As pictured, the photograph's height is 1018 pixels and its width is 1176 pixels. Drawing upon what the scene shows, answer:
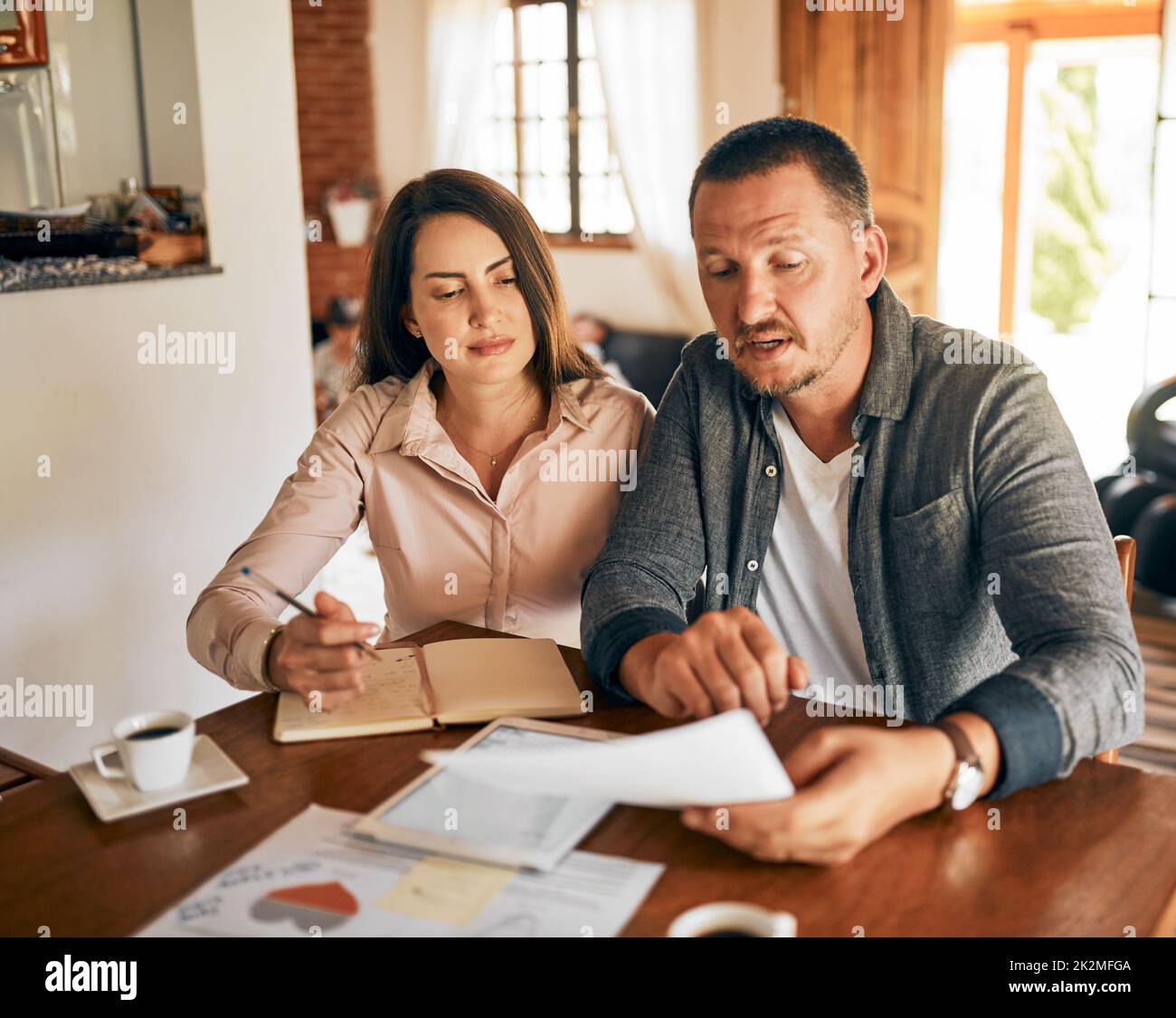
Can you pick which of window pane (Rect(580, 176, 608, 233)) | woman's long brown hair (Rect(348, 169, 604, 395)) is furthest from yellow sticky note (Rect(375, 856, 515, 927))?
window pane (Rect(580, 176, 608, 233))

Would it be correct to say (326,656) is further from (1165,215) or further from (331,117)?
(331,117)

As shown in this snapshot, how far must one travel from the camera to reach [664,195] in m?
6.04

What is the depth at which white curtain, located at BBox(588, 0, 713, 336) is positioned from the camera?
229 inches

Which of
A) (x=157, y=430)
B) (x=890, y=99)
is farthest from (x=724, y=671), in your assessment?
(x=890, y=99)

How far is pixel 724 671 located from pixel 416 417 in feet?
2.76

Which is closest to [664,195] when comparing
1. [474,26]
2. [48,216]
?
[474,26]

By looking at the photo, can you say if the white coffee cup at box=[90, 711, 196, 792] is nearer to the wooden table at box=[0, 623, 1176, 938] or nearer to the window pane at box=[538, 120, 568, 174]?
the wooden table at box=[0, 623, 1176, 938]

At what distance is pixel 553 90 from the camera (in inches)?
259

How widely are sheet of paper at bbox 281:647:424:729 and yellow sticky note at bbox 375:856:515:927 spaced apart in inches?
13.0

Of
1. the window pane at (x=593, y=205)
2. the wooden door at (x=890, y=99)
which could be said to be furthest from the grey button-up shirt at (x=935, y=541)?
the window pane at (x=593, y=205)

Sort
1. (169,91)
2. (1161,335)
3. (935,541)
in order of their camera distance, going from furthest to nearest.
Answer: (1161,335)
(169,91)
(935,541)

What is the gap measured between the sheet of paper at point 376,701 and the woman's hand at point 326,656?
0.5 inches
